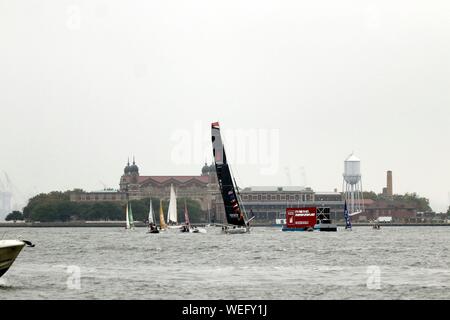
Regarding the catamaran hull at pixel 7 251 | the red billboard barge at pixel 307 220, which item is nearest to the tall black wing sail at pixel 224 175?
the red billboard barge at pixel 307 220

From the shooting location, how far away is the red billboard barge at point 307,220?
182 m

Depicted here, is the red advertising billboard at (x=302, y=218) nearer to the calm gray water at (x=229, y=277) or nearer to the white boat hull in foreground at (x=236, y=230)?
the white boat hull in foreground at (x=236, y=230)

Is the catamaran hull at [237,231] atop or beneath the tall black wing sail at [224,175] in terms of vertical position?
beneath

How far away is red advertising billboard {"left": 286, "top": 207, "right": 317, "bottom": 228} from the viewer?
182 metres

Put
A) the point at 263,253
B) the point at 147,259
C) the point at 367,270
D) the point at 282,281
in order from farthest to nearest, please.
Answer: the point at 263,253, the point at 147,259, the point at 367,270, the point at 282,281

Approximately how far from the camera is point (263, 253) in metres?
82.6

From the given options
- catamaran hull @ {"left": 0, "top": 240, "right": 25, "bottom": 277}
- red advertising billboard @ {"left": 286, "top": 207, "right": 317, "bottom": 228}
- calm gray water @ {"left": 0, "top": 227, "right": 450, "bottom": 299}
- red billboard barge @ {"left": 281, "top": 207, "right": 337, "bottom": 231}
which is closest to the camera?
catamaran hull @ {"left": 0, "top": 240, "right": 25, "bottom": 277}

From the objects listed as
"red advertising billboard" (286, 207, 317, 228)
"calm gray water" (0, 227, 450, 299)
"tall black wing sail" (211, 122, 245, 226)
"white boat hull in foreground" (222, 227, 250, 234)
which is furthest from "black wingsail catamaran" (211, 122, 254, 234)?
"calm gray water" (0, 227, 450, 299)

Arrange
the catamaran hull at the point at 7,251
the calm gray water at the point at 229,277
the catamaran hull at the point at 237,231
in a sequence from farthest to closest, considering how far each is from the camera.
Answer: the catamaran hull at the point at 237,231, the calm gray water at the point at 229,277, the catamaran hull at the point at 7,251

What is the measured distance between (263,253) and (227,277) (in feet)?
93.7

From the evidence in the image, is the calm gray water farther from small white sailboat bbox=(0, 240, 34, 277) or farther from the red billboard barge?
the red billboard barge

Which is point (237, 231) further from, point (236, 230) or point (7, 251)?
point (7, 251)
